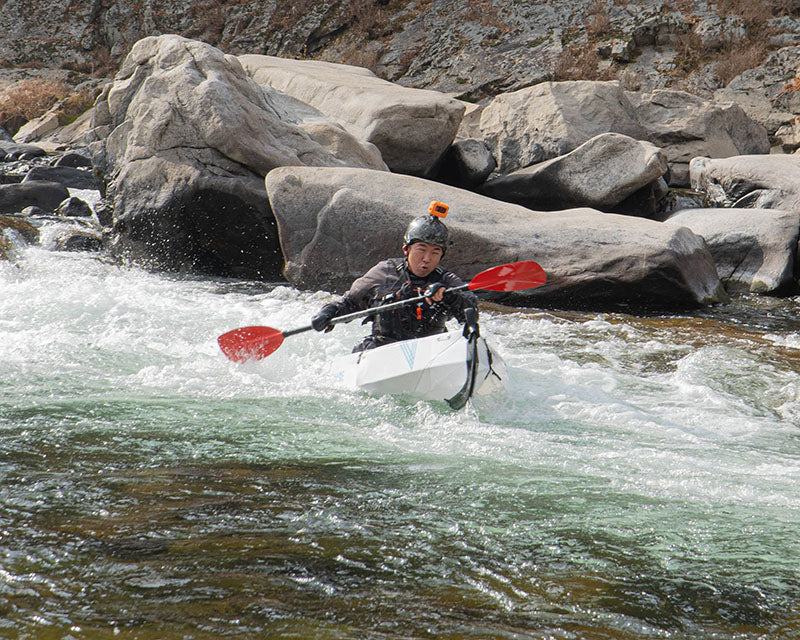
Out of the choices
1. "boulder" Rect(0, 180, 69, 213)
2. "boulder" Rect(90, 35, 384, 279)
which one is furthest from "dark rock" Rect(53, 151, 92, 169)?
"boulder" Rect(90, 35, 384, 279)

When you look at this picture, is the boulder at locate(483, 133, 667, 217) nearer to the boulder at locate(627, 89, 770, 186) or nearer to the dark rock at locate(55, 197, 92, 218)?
the boulder at locate(627, 89, 770, 186)

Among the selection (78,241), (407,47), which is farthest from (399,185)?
(407,47)

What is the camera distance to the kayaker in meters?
4.82

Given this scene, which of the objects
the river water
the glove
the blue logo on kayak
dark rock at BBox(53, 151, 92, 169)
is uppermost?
dark rock at BBox(53, 151, 92, 169)

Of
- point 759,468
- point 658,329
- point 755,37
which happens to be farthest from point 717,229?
point 755,37

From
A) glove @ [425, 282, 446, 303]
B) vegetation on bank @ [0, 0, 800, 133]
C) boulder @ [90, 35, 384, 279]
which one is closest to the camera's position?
glove @ [425, 282, 446, 303]

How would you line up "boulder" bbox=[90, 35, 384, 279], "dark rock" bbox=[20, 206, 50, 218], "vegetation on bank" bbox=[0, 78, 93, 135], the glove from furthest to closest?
"vegetation on bank" bbox=[0, 78, 93, 135] → "dark rock" bbox=[20, 206, 50, 218] → "boulder" bbox=[90, 35, 384, 279] → the glove

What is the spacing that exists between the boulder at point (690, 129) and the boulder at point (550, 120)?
0.78m

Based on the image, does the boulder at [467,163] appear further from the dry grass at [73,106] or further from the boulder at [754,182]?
the dry grass at [73,106]

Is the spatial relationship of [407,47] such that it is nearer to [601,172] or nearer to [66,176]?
[66,176]

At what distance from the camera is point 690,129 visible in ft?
42.9

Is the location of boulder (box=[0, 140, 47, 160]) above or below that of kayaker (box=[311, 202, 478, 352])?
above

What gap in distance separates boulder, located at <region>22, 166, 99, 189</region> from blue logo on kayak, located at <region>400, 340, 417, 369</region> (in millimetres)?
11540

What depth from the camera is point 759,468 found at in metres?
3.60
